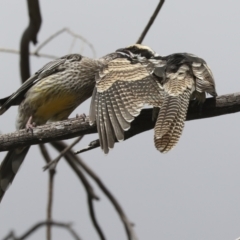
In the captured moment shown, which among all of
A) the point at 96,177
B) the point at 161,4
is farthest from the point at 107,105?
the point at 96,177

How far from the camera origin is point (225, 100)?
493 cm

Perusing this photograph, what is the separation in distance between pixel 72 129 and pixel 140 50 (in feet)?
4.28

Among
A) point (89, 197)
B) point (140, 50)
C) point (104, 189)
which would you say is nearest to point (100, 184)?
point (104, 189)

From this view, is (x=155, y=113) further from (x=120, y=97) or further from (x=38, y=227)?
(x=38, y=227)

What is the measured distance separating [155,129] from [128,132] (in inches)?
9.7

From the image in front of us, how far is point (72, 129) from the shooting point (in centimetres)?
497

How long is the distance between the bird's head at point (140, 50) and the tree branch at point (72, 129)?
1.02 m

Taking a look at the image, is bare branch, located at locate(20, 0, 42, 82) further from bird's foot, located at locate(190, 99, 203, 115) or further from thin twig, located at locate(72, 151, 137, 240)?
bird's foot, located at locate(190, 99, 203, 115)

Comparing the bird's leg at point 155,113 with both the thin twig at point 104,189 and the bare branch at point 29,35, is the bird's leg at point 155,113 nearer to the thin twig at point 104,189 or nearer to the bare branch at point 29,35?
the bare branch at point 29,35

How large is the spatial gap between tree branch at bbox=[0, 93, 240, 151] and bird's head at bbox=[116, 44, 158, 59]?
3.34ft

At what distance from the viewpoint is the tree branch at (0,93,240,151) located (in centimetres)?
493

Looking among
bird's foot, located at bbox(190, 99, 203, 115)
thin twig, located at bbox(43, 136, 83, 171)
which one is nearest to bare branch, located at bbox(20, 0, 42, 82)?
thin twig, located at bbox(43, 136, 83, 171)

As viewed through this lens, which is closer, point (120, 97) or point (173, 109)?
point (173, 109)

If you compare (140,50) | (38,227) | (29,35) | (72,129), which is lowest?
(38,227)
